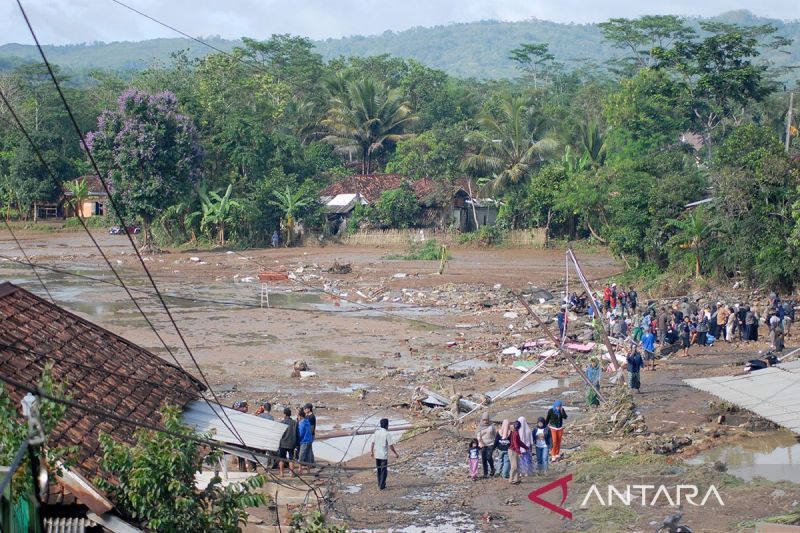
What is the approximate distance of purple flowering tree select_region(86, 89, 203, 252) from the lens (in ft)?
142

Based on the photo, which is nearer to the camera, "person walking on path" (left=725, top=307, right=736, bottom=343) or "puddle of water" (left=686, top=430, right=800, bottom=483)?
"puddle of water" (left=686, top=430, right=800, bottom=483)

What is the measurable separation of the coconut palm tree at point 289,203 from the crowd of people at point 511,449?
3386cm

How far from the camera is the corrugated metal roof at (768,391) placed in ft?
43.6

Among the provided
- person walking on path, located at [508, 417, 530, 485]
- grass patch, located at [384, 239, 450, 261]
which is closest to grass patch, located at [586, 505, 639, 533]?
person walking on path, located at [508, 417, 530, 485]

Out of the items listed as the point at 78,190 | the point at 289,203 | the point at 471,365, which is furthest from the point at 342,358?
the point at 78,190

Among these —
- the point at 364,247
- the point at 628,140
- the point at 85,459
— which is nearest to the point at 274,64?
the point at 364,247

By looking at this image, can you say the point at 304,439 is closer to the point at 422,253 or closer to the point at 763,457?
the point at 763,457

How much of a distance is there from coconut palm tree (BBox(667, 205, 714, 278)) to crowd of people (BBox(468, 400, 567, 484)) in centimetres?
1776

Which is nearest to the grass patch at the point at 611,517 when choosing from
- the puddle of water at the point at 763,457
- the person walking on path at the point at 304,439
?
the puddle of water at the point at 763,457

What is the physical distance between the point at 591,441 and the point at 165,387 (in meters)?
6.98

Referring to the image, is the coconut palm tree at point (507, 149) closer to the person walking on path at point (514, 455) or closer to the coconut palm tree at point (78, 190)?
the coconut palm tree at point (78, 190)

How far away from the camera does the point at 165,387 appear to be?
11844 millimetres

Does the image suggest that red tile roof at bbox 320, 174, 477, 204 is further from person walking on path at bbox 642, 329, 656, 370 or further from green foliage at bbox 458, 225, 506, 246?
person walking on path at bbox 642, 329, 656, 370

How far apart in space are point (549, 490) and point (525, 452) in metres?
0.81
